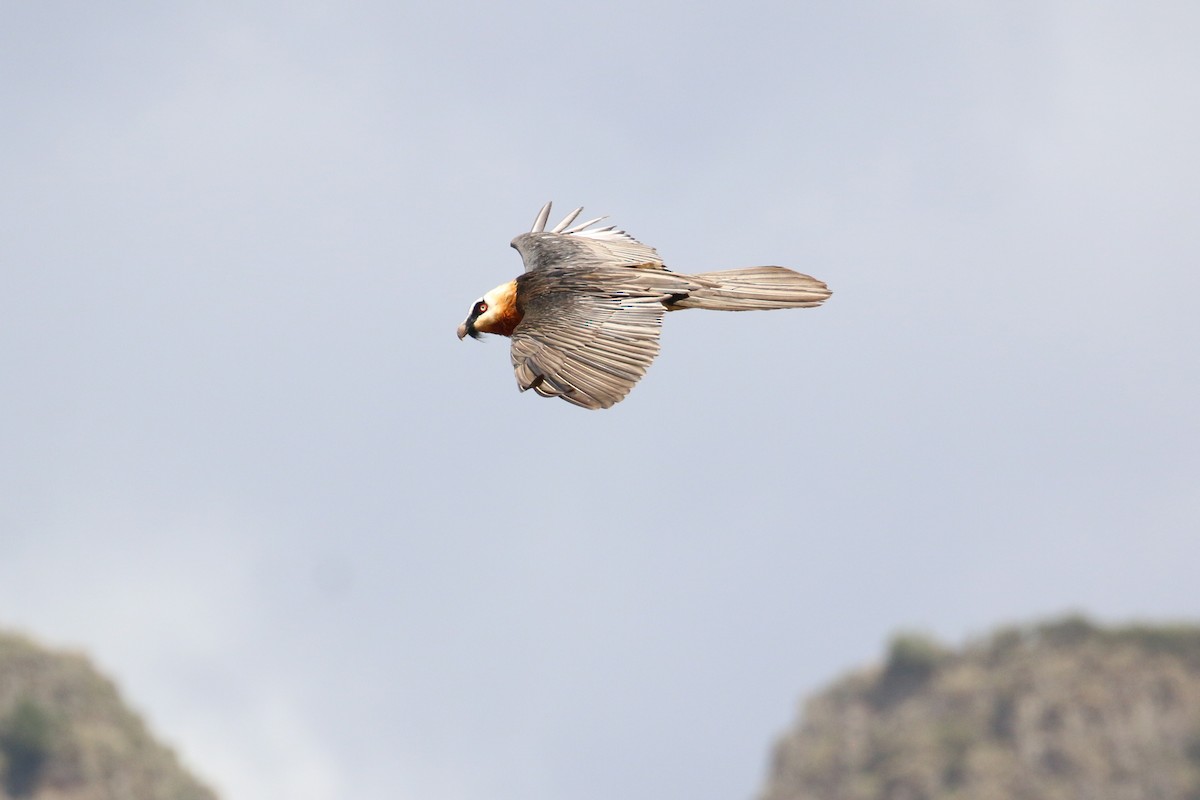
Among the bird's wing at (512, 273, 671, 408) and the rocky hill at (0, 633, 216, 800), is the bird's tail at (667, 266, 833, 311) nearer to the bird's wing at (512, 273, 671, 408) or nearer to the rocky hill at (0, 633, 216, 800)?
the bird's wing at (512, 273, 671, 408)

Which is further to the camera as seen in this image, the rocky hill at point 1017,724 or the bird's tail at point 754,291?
the rocky hill at point 1017,724

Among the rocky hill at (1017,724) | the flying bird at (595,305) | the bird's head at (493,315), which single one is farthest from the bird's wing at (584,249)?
the rocky hill at (1017,724)

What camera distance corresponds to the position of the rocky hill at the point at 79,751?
97.1 metres

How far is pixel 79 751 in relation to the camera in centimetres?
9762

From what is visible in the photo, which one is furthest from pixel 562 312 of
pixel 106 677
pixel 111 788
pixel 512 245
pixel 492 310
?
pixel 106 677

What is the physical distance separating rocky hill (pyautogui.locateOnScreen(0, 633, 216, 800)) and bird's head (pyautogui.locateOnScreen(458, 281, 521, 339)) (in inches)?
3330

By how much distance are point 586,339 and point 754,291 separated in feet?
7.04

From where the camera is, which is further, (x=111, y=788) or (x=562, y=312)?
(x=111, y=788)

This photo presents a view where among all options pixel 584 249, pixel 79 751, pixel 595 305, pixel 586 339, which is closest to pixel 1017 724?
pixel 79 751

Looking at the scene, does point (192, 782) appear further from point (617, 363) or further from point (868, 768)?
point (617, 363)

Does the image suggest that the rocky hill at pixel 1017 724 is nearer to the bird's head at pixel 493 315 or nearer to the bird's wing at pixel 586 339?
the bird's head at pixel 493 315

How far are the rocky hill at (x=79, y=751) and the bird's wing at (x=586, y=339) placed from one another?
85.4m

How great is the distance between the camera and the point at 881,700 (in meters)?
114

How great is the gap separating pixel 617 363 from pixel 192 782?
88933mm
